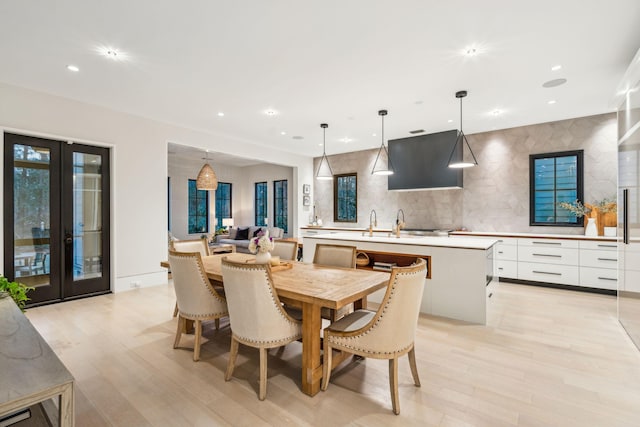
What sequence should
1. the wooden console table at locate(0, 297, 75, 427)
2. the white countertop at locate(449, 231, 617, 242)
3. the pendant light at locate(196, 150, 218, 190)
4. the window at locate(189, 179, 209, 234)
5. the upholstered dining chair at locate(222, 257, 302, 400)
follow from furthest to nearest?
the window at locate(189, 179, 209, 234) < the pendant light at locate(196, 150, 218, 190) < the white countertop at locate(449, 231, 617, 242) < the upholstered dining chair at locate(222, 257, 302, 400) < the wooden console table at locate(0, 297, 75, 427)

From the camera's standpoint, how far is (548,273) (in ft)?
15.5

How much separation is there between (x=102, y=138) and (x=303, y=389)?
4.48 m

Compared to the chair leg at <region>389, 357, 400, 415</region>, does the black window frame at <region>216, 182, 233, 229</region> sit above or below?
above

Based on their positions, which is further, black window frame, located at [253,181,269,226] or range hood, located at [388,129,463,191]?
black window frame, located at [253,181,269,226]

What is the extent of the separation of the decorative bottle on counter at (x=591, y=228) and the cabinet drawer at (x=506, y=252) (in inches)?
38.6

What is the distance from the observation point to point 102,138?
4395 mm

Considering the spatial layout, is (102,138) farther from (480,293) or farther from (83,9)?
(480,293)

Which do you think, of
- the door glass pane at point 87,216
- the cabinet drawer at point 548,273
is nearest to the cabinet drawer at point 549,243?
the cabinet drawer at point 548,273

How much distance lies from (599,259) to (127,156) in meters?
7.17

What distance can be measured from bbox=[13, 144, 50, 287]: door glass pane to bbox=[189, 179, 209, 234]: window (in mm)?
4707

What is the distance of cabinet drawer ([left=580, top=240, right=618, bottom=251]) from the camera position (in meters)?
4.27

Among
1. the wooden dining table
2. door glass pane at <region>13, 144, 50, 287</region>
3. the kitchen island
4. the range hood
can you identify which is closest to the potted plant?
the wooden dining table

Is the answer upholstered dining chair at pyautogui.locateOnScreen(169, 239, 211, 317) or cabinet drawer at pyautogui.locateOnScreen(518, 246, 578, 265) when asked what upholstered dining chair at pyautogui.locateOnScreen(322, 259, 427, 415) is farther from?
cabinet drawer at pyautogui.locateOnScreen(518, 246, 578, 265)

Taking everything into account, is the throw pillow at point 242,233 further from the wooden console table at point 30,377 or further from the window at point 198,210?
the wooden console table at point 30,377
